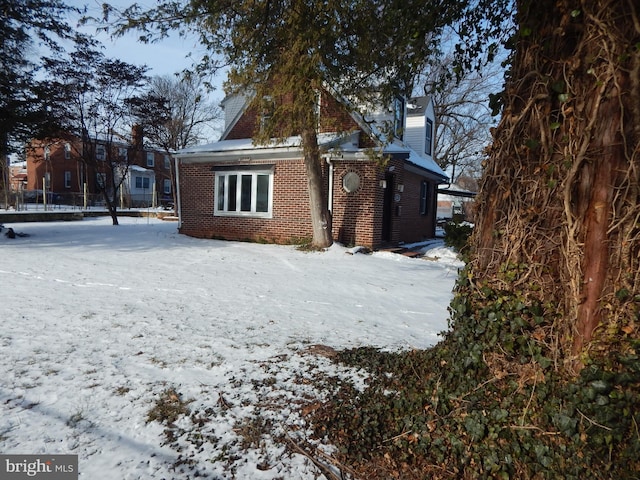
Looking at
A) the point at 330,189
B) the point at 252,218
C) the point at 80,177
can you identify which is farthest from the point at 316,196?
the point at 80,177

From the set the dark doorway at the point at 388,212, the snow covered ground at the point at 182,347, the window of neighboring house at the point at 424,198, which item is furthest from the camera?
the window of neighboring house at the point at 424,198

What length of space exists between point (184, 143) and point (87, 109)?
1451cm

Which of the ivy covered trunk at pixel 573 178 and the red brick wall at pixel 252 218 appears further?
the red brick wall at pixel 252 218

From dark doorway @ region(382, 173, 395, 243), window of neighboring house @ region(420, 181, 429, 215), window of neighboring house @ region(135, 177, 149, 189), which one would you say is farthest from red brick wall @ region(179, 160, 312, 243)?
window of neighboring house @ region(135, 177, 149, 189)

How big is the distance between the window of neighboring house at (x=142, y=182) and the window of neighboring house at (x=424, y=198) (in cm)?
3293

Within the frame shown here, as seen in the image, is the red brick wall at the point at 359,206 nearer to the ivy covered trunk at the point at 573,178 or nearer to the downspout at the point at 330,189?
the downspout at the point at 330,189

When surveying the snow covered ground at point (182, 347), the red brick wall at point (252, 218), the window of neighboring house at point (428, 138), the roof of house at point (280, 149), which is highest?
the window of neighboring house at point (428, 138)

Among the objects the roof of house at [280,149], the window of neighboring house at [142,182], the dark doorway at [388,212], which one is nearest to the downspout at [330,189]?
the roof of house at [280,149]

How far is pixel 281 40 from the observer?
20.5 ft

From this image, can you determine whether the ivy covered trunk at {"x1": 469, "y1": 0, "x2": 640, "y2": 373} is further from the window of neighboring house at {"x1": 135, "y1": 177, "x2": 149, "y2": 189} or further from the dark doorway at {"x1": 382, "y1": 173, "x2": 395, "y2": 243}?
the window of neighboring house at {"x1": 135, "y1": 177, "x2": 149, "y2": 189}

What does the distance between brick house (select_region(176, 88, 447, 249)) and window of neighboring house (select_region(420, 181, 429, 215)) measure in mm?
334

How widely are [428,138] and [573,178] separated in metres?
16.5

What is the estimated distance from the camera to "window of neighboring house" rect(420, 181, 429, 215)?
51.5 ft

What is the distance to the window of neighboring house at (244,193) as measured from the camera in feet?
41.2
